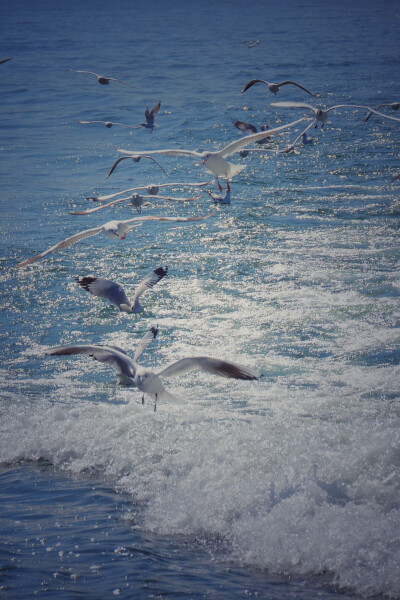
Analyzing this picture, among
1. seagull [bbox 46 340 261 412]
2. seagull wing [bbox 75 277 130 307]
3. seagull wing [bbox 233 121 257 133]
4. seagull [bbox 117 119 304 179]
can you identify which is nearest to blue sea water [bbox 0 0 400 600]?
seagull [bbox 46 340 261 412]

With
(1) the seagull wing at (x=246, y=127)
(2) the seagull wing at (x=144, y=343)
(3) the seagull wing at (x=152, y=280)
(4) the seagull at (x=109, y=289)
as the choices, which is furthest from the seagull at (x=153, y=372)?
(1) the seagull wing at (x=246, y=127)

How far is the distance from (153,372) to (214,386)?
225 centimetres

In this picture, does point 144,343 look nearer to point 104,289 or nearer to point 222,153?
point 104,289

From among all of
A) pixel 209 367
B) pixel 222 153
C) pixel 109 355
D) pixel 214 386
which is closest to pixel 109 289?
pixel 214 386

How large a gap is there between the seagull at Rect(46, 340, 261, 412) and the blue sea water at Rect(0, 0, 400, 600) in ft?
2.71

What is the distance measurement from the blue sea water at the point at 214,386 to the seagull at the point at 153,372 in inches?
32.6

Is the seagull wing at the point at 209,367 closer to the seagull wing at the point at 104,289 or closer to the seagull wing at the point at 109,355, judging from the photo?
the seagull wing at the point at 109,355

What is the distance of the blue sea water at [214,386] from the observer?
5688 millimetres

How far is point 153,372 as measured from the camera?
6984 mm

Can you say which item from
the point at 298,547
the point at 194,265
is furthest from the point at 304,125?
the point at 298,547

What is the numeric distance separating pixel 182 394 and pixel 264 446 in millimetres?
1829

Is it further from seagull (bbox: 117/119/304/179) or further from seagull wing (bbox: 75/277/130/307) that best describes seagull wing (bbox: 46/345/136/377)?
seagull (bbox: 117/119/304/179)

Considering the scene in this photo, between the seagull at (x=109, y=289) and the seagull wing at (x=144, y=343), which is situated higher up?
the seagull wing at (x=144, y=343)

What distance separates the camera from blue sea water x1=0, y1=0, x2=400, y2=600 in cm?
569
